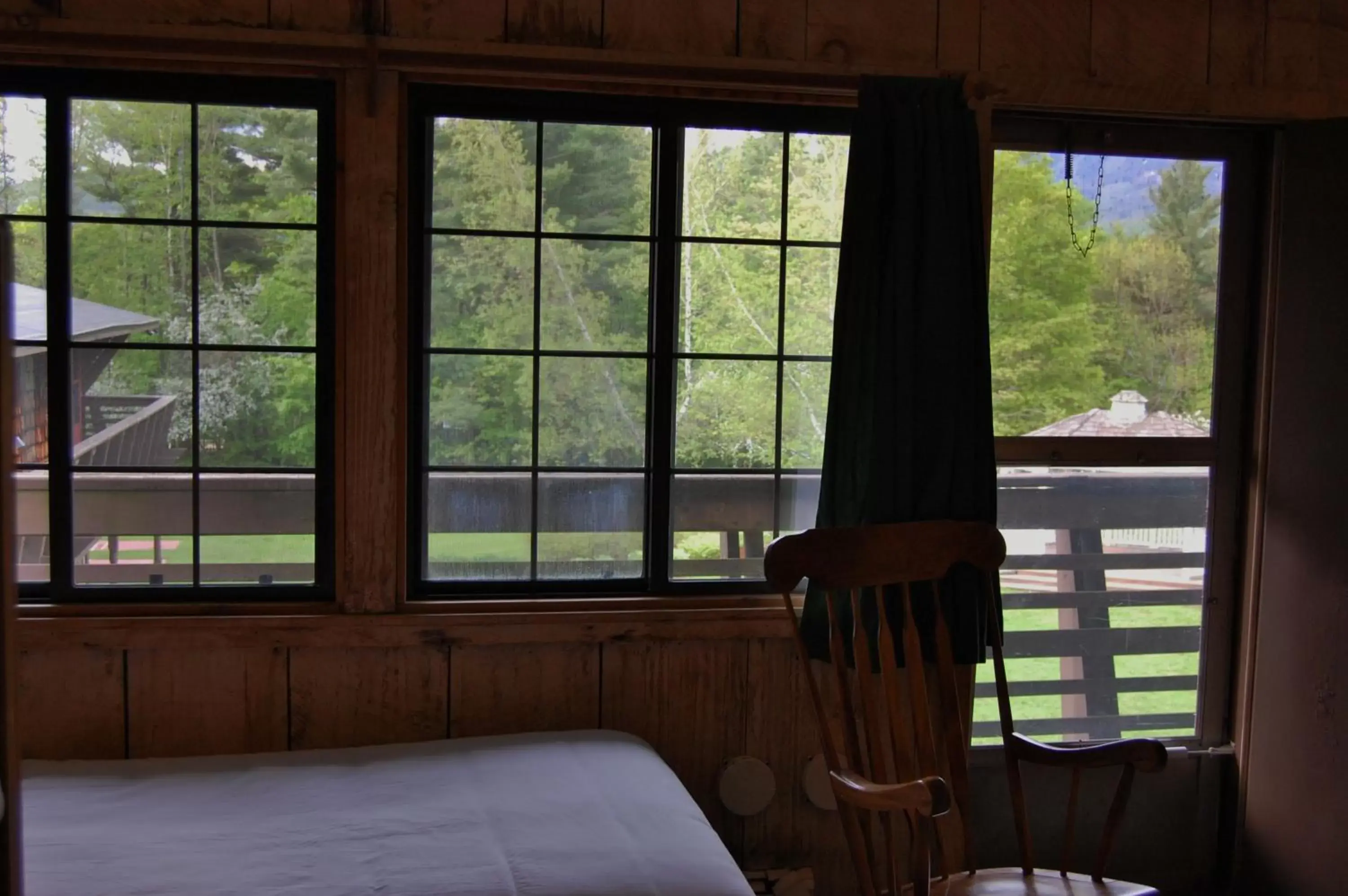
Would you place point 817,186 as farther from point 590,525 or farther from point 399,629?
point 399,629

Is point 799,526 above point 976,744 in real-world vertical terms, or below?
above

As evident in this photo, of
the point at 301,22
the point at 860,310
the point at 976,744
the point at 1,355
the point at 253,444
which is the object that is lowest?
the point at 976,744

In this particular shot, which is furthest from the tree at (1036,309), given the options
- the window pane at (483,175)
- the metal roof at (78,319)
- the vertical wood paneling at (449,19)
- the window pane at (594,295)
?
the metal roof at (78,319)

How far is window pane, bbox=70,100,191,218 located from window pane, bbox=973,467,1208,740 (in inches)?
88.8

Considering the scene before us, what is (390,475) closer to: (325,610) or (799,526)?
(325,610)

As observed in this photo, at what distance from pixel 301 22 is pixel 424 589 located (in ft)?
4.48

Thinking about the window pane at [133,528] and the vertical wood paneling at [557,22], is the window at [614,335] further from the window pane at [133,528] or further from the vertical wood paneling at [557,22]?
the window pane at [133,528]

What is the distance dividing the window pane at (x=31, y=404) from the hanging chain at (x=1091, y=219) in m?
2.62

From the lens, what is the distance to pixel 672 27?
2.57m

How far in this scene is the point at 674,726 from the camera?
2707 mm

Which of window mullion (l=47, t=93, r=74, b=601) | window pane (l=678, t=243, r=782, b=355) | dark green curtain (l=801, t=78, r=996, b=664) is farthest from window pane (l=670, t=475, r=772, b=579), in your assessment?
window mullion (l=47, t=93, r=74, b=601)

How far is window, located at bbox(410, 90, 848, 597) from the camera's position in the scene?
2.64 meters

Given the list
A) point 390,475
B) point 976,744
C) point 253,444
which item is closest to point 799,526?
point 976,744

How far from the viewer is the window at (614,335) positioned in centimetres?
264
